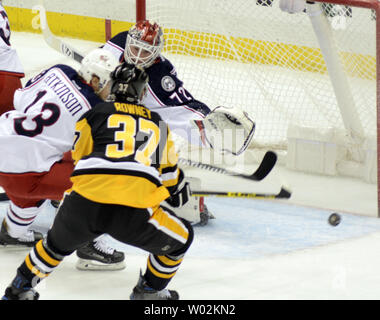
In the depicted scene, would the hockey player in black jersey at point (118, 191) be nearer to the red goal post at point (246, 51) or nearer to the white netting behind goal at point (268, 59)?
the red goal post at point (246, 51)

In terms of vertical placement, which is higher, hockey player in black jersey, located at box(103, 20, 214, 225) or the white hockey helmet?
the white hockey helmet

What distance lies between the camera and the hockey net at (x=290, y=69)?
4418 millimetres

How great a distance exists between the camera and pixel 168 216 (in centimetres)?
264

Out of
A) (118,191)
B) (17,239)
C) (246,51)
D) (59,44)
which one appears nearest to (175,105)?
(17,239)

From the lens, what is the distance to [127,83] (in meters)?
2.66

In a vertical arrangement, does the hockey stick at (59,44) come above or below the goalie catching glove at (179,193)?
below

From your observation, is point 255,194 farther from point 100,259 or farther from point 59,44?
point 59,44

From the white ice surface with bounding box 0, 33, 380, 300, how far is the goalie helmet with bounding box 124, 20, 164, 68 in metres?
0.82

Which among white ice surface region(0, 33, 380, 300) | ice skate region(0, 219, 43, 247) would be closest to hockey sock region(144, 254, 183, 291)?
white ice surface region(0, 33, 380, 300)

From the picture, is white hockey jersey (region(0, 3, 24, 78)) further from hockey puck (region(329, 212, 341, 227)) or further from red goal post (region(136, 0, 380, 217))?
hockey puck (region(329, 212, 341, 227))

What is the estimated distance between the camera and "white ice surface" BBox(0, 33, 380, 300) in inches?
116

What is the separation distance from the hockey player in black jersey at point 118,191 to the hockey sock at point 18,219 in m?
0.77

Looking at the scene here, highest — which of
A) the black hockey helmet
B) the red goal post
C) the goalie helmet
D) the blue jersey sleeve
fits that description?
the black hockey helmet

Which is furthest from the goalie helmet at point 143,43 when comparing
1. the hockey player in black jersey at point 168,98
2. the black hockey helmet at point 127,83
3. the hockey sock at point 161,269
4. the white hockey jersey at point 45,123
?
the hockey sock at point 161,269
